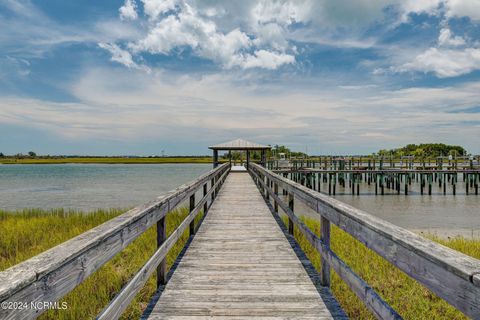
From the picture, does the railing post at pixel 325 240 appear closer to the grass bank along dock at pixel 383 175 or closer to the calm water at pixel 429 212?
the calm water at pixel 429 212

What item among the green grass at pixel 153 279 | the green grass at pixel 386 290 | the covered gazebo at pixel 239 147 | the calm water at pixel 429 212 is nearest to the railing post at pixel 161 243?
the green grass at pixel 153 279

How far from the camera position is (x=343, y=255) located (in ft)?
21.5

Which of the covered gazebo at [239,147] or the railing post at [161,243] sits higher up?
the covered gazebo at [239,147]

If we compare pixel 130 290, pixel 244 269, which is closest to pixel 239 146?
pixel 244 269

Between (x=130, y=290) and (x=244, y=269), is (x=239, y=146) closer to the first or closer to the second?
(x=244, y=269)

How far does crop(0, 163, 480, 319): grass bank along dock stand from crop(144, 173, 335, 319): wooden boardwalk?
0.01m

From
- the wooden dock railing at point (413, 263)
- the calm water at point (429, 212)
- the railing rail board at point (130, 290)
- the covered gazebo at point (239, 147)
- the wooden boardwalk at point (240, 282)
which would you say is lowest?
the calm water at point (429, 212)

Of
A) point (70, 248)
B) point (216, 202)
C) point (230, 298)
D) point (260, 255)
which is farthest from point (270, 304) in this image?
point (216, 202)

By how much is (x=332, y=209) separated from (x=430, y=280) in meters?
1.36

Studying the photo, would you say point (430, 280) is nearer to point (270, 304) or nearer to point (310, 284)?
point (270, 304)

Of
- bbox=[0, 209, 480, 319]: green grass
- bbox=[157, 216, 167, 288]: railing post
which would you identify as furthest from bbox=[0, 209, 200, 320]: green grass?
bbox=[157, 216, 167, 288]: railing post

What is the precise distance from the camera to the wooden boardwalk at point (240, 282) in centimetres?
268

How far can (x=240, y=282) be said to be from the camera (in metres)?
3.33

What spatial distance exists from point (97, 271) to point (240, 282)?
3408 mm
